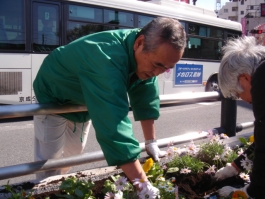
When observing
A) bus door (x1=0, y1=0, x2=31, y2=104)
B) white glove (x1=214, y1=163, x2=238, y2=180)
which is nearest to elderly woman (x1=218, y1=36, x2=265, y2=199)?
white glove (x1=214, y1=163, x2=238, y2=180)

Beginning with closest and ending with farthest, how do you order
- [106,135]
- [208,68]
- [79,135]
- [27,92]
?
[106,135]
[79,135]
[27,92]
[208,68]

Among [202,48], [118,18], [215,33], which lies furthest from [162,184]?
[215,33]

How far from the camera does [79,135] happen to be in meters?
2.86

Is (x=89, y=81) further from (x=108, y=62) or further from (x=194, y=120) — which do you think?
(x=194, y=120)

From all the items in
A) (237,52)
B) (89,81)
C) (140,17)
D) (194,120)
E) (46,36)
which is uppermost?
(140,17)

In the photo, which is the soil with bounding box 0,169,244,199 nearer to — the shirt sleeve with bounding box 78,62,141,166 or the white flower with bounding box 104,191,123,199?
the white flower with bounding box 104,191,123,199

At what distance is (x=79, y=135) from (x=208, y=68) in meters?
10.2

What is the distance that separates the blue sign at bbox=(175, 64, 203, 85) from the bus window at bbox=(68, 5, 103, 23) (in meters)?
3.21

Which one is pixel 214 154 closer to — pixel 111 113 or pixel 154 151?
pixel 154 151

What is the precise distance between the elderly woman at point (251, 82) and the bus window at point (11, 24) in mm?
6820

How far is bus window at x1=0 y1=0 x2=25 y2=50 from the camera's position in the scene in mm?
7836

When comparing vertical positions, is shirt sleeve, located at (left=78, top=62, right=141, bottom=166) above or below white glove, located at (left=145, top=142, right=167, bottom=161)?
above

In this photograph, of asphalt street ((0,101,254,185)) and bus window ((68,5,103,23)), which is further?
bus window ((68,5,103,23))

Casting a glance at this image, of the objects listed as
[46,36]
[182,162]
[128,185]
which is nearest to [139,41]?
[128,185]
